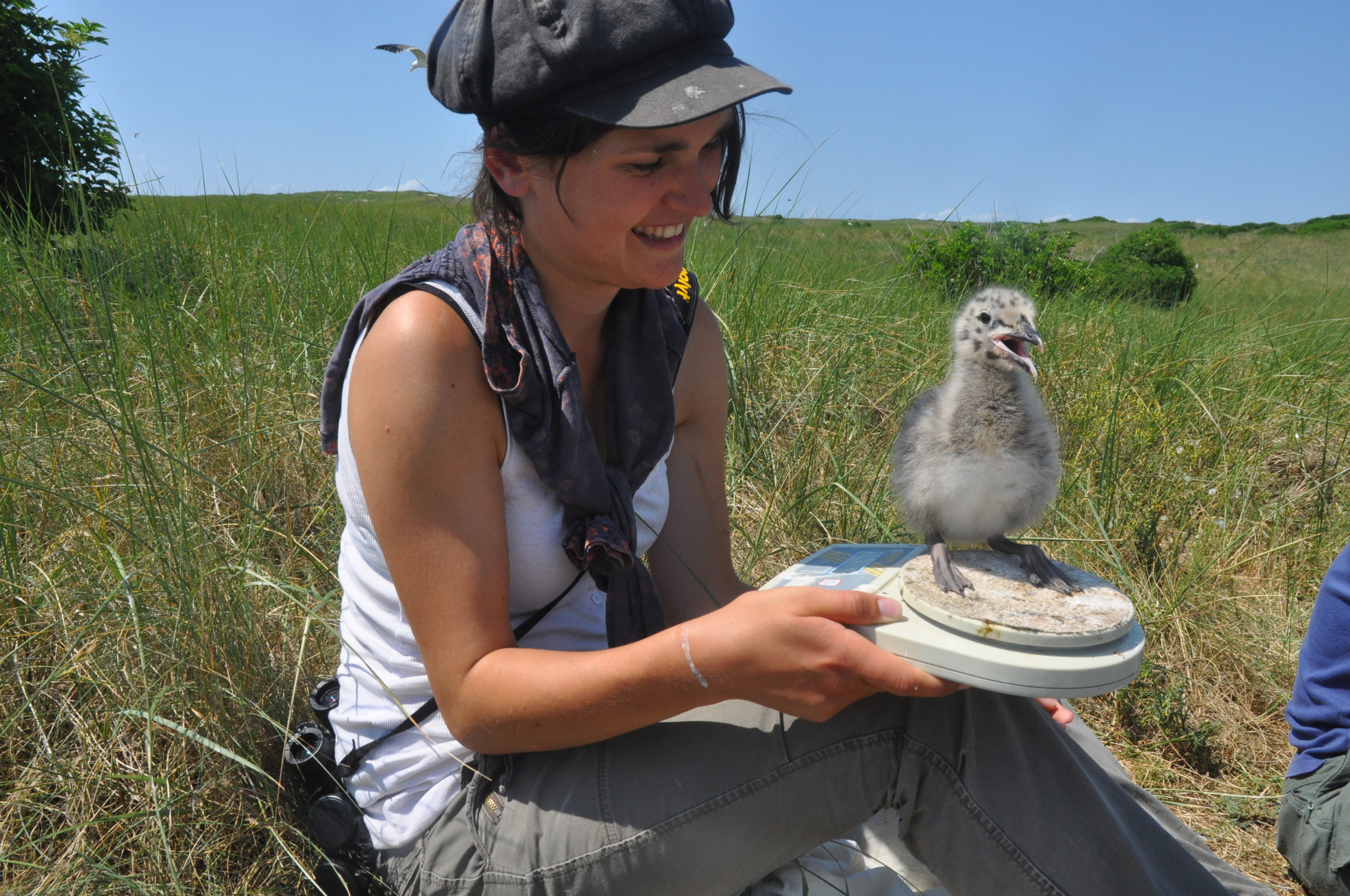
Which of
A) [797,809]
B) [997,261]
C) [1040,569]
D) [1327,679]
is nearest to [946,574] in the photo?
[1040,569]

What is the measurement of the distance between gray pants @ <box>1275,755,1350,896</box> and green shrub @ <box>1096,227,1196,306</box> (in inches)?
164

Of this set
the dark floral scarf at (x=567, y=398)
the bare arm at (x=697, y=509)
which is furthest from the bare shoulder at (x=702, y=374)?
the dark floral scarf at (x=567, y=398)

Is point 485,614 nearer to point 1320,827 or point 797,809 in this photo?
point 797,809

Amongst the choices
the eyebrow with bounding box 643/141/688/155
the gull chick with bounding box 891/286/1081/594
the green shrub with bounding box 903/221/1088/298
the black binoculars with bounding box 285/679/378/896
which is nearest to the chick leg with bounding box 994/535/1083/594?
the gull chick with bounding box 891/286/1081/594

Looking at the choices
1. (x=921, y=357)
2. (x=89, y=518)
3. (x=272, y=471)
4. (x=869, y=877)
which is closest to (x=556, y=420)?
(x=869, y=877)

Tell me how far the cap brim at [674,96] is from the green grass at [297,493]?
1.39 metres

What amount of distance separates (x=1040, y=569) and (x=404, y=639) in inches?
54.2

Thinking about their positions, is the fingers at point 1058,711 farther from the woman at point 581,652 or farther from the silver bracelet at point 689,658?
the silver bracelet at point 689,658

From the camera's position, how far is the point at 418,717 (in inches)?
70.3

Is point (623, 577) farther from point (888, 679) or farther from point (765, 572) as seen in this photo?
point (765, 572)

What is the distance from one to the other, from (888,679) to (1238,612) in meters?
2.83

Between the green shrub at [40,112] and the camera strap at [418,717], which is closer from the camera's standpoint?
the camera strap at [418,717]

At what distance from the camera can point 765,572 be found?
3420mm

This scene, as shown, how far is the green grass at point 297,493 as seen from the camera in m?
2.09
